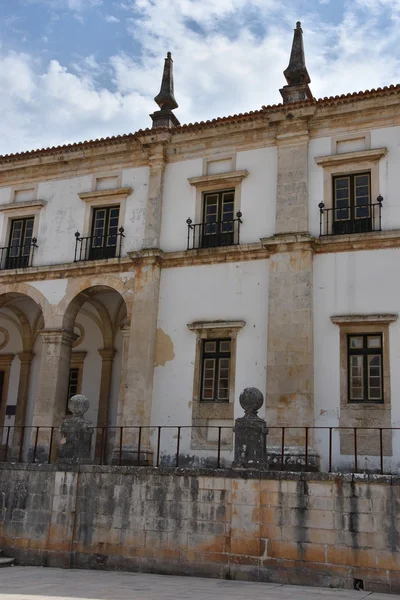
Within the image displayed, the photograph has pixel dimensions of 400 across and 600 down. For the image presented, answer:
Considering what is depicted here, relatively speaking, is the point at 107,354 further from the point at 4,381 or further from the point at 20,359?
the point at 4,381

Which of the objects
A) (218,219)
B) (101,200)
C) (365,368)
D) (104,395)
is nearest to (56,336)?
(104,395)

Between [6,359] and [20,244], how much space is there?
15.3 ft

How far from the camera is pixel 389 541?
11.3 metres

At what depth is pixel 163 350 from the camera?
17797 mm

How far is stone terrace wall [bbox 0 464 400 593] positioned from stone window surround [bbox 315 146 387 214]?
7770 millimetres

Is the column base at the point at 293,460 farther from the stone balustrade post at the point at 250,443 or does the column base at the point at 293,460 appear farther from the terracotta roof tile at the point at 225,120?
the terracotta roof tile at the point at 225,120

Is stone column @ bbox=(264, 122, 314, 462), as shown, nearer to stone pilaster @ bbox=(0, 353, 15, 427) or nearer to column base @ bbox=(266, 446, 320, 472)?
column base @ bbox=(266, 446, 320, 472)

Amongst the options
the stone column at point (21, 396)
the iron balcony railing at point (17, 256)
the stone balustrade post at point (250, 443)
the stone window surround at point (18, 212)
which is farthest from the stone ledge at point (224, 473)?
the stone window surround at point (18, 212)

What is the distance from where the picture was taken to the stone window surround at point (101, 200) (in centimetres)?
1948

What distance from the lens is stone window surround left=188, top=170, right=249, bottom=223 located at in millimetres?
18078

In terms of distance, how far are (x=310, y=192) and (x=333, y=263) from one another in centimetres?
206

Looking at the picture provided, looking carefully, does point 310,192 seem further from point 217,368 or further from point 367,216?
point 217,368

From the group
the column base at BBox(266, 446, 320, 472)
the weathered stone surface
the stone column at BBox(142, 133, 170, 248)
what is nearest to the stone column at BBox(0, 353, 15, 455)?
the stone column at BBox(142, 133, 170, 248)

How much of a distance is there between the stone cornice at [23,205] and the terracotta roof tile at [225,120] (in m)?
1.47
